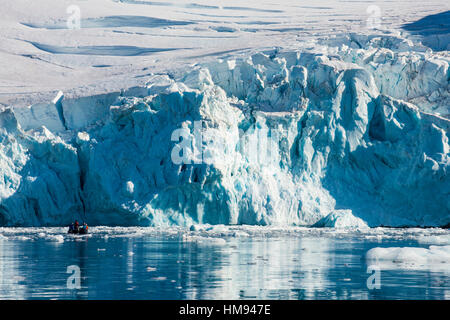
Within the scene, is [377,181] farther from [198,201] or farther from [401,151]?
[198,201]

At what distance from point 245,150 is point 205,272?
36.7ft

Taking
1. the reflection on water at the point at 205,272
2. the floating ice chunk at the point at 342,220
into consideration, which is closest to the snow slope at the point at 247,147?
the floating ice chunk at the point at 342,220

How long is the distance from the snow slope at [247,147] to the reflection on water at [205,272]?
4.39 m

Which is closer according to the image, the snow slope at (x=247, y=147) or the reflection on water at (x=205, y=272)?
the reflection on water at (x=205, y=272)

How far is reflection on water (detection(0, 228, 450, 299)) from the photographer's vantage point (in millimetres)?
8922

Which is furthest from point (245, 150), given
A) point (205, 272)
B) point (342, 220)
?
point (205, 272)

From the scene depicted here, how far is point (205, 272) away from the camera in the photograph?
1092 cm

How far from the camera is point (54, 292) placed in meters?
8.89

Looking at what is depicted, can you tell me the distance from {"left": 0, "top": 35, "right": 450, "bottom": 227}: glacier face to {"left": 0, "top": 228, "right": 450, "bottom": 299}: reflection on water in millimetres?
4385

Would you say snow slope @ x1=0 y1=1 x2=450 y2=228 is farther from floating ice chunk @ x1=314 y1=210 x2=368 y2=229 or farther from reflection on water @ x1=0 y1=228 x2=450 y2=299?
reflection on water @ x1=0 y1=228 x2=450 y2=299

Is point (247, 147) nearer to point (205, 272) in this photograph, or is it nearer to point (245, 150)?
point (245, 150)

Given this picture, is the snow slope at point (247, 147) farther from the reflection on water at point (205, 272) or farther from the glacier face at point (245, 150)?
the reflection on water at point (205, 272)

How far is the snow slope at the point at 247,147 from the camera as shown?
2073cm

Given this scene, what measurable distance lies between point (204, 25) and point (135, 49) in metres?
5.44
